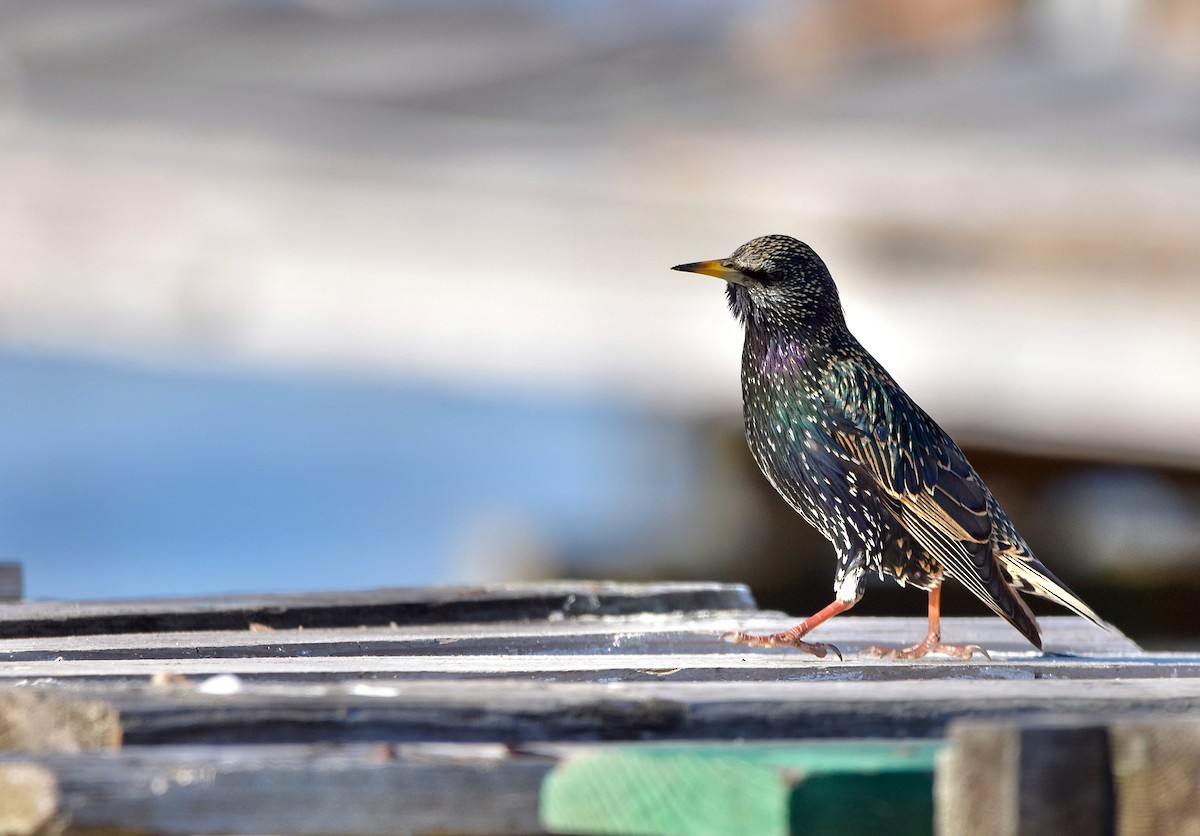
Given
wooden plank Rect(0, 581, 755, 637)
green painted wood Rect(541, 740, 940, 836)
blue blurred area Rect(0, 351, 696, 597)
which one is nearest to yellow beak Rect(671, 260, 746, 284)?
wooden plank Rect(0, 581, 755, 637)

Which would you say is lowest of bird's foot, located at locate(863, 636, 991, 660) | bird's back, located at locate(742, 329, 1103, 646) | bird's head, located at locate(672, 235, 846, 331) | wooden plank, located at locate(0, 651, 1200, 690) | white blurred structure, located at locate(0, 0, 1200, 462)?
bird's foot, located at locate(863, 636, 991, 660)

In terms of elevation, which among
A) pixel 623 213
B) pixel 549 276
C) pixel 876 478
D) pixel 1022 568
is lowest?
pixel 1022 568

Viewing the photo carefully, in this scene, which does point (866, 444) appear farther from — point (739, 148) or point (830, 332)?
point (739, 148)

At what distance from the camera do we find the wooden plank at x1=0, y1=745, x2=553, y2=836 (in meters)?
1.52

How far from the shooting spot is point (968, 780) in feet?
4.65

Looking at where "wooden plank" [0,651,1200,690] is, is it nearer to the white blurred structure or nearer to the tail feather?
the tail feather

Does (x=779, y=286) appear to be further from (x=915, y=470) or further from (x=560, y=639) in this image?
(x=560, y=639)

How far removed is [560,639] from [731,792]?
1.51 m

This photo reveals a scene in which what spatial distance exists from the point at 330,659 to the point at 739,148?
7465mm

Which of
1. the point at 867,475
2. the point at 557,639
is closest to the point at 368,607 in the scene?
the point at 557,639

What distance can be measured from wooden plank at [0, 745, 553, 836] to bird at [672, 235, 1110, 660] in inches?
71.5

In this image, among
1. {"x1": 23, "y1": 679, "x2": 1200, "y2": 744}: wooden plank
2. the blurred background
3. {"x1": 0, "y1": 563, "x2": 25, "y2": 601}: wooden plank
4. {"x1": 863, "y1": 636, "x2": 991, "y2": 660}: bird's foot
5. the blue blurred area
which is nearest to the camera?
{"x1": 23, "y1": 679, "x2": 1200, "y2": 744}: wooden plank

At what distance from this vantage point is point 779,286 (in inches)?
144

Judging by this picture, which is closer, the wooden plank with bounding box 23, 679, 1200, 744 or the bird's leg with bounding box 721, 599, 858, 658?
the wooden plank with bounding box 23, 679, 1200, 744
